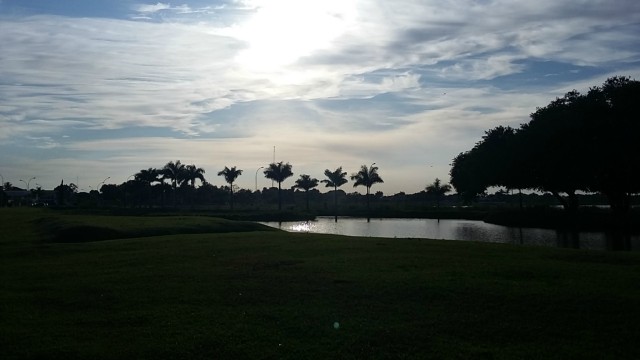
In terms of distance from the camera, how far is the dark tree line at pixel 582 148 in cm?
5609

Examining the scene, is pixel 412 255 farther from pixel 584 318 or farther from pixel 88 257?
pixel 88 257

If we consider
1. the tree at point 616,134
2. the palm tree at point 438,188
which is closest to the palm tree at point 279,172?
the palm tree at point 438,188

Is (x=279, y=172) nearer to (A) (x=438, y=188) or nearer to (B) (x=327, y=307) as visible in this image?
(A) (x=438, y=188)

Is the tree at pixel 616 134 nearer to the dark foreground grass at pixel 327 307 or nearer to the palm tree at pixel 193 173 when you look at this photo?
the dark foreground grass at pixel 327 307

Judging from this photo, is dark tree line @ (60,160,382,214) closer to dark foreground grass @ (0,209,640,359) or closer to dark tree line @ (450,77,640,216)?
dark tree line @ (450,77,640,216)

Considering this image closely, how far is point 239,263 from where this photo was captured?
22.2m

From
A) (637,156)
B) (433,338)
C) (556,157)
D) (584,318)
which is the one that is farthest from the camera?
(556,157)

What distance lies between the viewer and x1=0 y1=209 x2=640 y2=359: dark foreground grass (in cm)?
1148

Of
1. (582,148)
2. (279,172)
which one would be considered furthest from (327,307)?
(279,172)

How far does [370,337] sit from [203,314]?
4361mm

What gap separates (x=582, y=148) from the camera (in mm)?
58031

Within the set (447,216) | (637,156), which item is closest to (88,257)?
(637,156)

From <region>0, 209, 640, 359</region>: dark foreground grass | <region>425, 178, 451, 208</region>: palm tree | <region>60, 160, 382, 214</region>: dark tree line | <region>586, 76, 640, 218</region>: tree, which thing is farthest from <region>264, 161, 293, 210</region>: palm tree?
<region>0, 209, 640, 359</region>: dark foreground grass

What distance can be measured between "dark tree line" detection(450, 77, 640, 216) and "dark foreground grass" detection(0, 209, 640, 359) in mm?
37111
